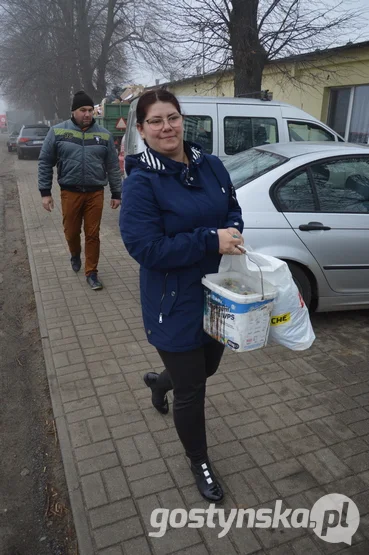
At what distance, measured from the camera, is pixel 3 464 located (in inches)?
109

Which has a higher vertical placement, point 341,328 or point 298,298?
point 298,298

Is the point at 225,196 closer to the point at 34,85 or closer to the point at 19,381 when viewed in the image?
the point at 19,381

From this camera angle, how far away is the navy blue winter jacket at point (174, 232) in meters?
Answer: 1.96

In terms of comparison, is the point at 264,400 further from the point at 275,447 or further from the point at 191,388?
the point at 191,388

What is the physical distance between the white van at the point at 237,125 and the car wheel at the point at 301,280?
349cm

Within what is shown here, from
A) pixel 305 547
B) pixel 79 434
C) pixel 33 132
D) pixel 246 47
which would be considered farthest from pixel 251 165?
pixel 33 132

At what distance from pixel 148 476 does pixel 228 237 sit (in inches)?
56.7

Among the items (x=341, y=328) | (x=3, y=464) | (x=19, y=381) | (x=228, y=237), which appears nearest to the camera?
(x=228, y=237)

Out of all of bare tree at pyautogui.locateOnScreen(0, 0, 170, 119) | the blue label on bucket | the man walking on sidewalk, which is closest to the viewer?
the blue label on bucket

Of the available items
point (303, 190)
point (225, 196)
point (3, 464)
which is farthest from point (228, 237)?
point (303, 190)

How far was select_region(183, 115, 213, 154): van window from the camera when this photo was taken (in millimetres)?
6973

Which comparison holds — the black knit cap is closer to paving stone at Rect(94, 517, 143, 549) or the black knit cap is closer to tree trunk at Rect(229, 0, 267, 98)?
paving stone at Rect(94, 517, 143, 549)

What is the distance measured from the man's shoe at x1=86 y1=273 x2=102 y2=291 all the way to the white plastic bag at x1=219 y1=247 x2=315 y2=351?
3193 millimetres

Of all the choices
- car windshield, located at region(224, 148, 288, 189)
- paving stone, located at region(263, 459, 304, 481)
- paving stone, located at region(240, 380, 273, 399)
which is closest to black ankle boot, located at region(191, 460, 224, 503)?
paving stone, located at region(263, 459, 304, 481)
